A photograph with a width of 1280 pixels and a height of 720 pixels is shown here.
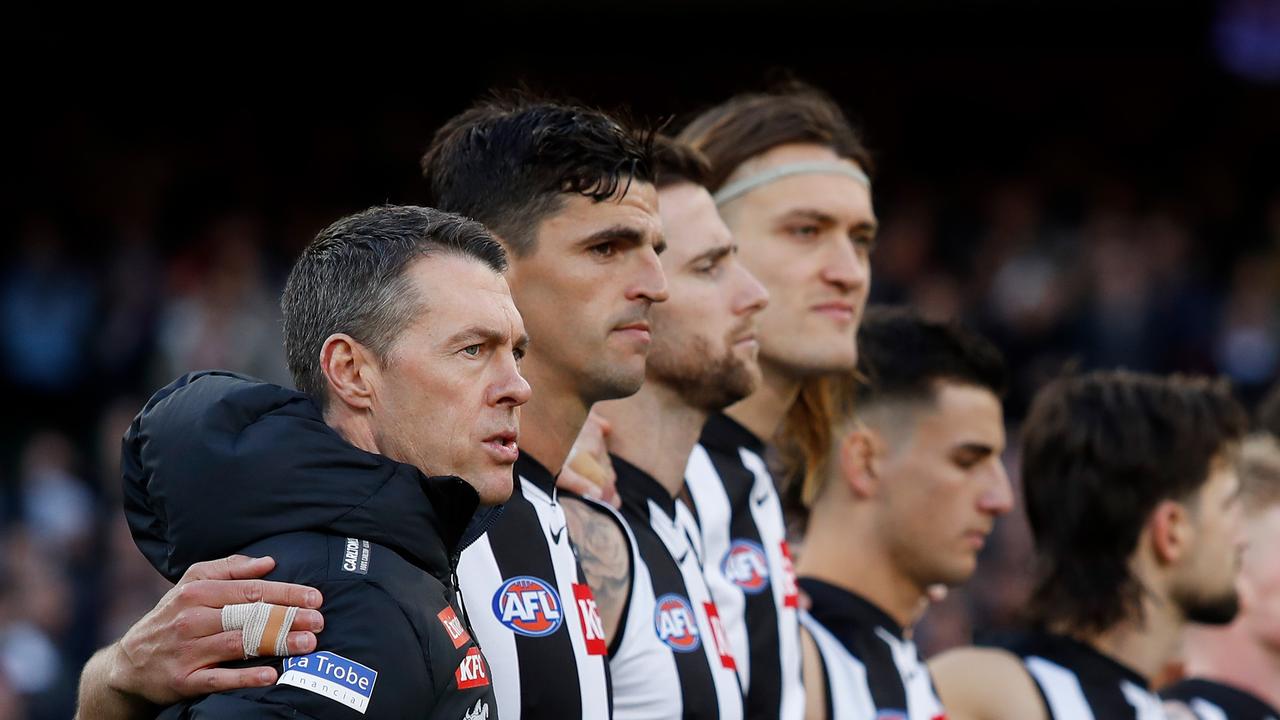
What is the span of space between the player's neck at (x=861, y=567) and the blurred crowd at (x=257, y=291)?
176 inches

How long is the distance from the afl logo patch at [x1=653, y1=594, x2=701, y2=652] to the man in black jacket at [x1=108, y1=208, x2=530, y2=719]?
750mm

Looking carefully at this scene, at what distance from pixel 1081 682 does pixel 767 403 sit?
4.52 feet

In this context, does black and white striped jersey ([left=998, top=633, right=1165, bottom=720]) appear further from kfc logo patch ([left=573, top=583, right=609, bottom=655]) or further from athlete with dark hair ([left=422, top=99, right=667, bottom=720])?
kfc logo patch ([left=573, top=583, right=609, bottom=655])

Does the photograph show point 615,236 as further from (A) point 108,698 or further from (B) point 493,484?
(A) point 108,698

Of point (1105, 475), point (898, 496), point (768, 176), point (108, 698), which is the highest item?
point (768, 176)

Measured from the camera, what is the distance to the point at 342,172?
13.1 m

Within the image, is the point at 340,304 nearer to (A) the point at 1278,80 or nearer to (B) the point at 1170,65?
(A) the point at 1278,80

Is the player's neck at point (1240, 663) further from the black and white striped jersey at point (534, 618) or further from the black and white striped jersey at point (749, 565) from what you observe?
the black and white striped jersey at point (534, 618)

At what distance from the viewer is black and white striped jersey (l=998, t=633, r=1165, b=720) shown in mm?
4855

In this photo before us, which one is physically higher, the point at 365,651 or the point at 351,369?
the point at 351,369

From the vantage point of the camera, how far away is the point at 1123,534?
5.17m

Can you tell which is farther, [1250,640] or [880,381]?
[1250,640]

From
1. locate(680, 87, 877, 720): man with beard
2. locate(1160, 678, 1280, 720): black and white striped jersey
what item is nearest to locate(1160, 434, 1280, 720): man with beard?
locate(1160, 678, 1280, 720): black and white striped jersey

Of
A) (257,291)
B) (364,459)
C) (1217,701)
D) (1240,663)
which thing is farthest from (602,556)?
(257,291)
